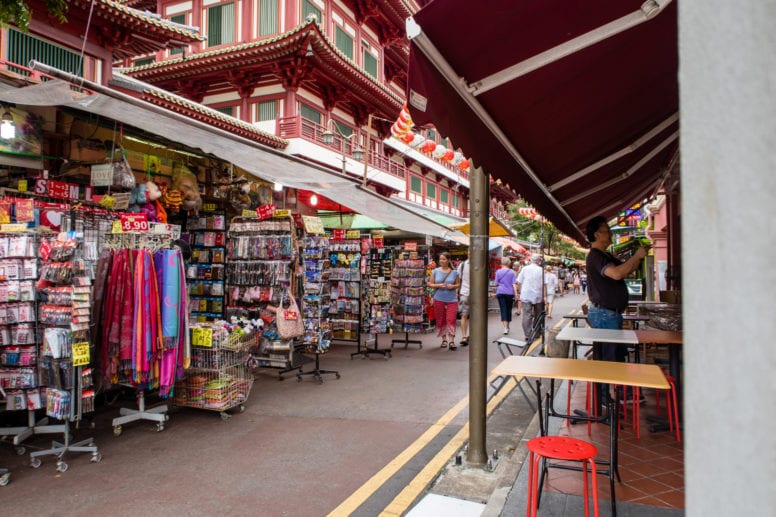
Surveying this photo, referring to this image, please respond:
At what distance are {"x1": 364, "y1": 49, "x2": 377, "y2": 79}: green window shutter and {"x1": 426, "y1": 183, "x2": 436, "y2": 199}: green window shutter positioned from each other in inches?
321

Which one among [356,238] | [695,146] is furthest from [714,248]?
[356,238]

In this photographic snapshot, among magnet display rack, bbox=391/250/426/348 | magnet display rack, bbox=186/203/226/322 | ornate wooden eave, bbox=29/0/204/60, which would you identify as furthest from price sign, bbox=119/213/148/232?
magnet display rack, bbox=391/250/426/348

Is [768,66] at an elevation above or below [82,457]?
above

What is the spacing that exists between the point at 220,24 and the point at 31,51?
10104 mm

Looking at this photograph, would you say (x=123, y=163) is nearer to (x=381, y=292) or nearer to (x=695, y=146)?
(x=381, y=292)

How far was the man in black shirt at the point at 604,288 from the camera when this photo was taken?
201 inches

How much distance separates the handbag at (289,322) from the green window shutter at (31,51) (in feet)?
19.7

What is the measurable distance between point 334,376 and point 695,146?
319 inches

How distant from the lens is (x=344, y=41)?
65.5ft

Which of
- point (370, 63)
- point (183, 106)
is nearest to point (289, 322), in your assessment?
point (183, 106)

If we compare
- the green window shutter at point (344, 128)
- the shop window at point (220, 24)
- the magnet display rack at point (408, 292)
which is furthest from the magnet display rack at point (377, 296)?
the shop window at point (220, 24)

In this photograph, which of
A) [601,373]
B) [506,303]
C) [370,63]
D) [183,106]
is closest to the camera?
[601,373]

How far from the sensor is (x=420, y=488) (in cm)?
410

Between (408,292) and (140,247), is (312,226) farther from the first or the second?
(408,292)
